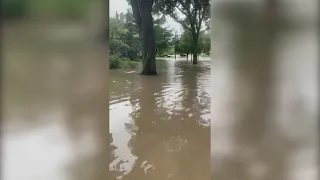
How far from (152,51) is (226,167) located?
3.27 m

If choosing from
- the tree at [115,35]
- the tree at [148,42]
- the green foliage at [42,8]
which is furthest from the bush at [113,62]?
the tree at [148,42]

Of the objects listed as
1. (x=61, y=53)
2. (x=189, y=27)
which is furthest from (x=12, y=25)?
(x=189, y=27)

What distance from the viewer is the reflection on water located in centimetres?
116

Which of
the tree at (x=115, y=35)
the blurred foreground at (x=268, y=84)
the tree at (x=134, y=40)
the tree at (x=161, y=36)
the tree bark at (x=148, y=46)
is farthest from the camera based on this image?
the tree bark at (x=148, y=46)

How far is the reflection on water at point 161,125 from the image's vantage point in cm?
116

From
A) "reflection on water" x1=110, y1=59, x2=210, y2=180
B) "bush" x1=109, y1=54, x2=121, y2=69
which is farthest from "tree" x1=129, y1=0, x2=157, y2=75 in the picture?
"bush" x1=109, y1=54, x2=121, y2=69

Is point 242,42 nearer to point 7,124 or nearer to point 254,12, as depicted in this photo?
point 254,12

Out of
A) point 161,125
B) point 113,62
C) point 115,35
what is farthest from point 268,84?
point 161,125

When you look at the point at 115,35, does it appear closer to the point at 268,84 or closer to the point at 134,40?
the point at 268,84

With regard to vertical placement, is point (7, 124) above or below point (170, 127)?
above

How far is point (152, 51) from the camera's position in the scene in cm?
379

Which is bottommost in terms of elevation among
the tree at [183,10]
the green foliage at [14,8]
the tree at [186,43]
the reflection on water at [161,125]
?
the reflection on water at [161,125]

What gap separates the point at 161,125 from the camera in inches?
82.9

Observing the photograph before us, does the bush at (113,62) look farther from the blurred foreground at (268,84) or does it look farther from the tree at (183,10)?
the tree at (183,10)
